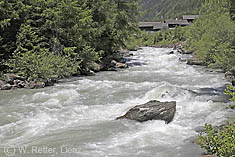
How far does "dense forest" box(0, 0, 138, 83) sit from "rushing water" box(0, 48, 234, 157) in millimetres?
2574

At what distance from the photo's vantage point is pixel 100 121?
10500mm

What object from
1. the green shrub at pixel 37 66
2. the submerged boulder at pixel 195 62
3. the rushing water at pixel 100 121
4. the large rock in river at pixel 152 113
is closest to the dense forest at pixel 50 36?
the green shrub at pixel 37 66

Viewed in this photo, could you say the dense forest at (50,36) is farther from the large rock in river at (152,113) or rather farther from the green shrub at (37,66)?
the large rock in river at (152,113)

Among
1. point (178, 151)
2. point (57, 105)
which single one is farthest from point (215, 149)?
point (57, 105)

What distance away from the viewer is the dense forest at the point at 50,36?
18609 mm

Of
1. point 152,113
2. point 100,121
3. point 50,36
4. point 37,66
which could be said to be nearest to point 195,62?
point 50,36

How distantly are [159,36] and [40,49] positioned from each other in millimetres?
50860

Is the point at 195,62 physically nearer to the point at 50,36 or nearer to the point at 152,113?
the point at 50,36

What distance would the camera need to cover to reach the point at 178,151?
7.74m

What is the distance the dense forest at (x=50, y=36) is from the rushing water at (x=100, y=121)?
2.57 metres

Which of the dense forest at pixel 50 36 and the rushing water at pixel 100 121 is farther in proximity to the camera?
the dense forest at pixel 50 36

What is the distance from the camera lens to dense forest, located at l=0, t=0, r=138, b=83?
18.6 meters

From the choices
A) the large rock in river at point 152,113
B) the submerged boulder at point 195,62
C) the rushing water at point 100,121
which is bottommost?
the submerged boulder at point 195,62

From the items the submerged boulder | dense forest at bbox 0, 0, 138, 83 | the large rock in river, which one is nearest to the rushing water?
the large rock in river
